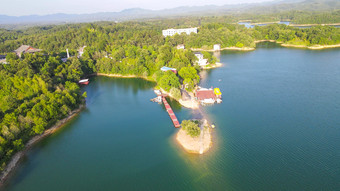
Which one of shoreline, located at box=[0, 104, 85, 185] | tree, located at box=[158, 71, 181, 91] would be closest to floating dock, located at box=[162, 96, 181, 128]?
tree, located at box=[158, 71, 181, 91]

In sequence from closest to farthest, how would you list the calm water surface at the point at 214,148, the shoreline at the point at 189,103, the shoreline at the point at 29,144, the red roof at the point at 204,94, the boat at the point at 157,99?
1. the calm water surface at the point at 214,148
2. the shoreline at the point at 29,144
3. the shoreline at the point at 189,103
4. the red roof at the point at 204,94
5. the boat at the point at 157,99

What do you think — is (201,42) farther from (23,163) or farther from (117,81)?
(23,163)

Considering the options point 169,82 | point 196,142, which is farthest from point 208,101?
point 196,142

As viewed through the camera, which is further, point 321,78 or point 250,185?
point 321,78

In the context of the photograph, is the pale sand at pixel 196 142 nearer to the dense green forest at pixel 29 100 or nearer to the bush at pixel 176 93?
the bush at pixel 176 93

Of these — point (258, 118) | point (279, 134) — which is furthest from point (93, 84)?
point (279, 134)

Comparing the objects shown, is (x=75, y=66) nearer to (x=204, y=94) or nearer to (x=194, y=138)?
(x=204, y=94)

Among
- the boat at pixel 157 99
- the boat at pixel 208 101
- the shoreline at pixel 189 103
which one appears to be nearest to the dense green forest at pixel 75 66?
the shoreline at pixel 189 103
